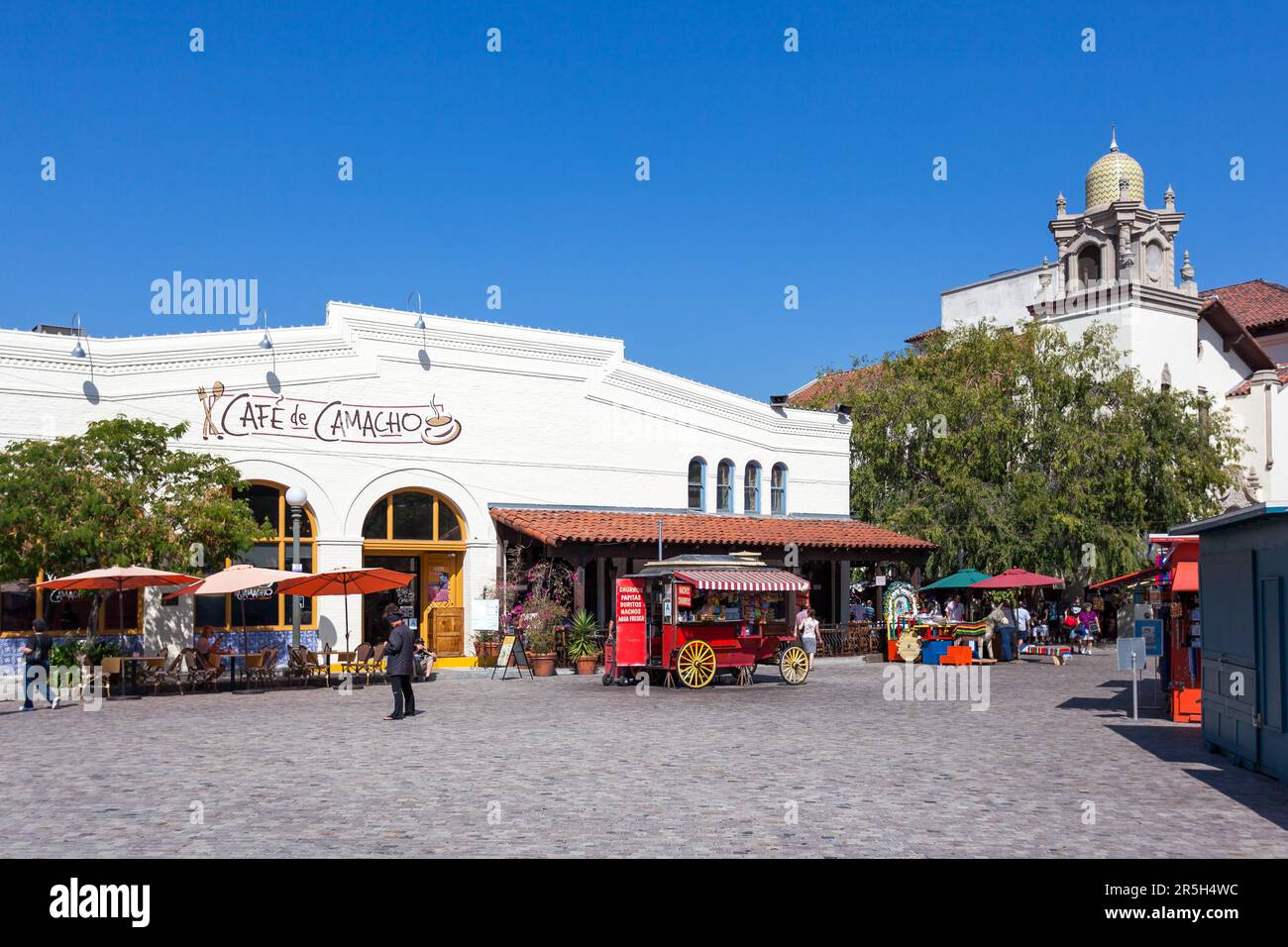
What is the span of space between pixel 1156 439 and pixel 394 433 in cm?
2328

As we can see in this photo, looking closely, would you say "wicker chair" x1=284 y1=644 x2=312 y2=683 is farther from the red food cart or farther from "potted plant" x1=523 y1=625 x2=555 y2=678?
the red food cart

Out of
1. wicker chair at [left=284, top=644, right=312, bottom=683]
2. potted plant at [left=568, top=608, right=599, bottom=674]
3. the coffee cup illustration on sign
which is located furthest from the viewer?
the coffee cup illustration on sign

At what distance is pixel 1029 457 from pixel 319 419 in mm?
21876

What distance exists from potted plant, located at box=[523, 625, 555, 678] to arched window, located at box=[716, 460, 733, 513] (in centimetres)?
797

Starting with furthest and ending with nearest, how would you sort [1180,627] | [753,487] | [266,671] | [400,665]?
[753,487] < [266,671] < [1180,627] < [400,665]

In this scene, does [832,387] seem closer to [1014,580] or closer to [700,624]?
[1014,580]

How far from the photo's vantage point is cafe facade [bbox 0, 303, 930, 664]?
951 inches

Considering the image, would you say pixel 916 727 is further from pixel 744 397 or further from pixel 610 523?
pixel 744 397

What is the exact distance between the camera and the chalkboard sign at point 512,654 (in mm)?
25328

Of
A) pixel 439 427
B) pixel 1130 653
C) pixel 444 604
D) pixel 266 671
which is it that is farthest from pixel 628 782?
pixel 439 427

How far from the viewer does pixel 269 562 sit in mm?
25688

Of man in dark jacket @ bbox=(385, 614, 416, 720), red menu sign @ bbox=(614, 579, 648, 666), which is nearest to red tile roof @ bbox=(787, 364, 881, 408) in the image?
red menu sign @ bbox=(614, 579, 648, 666)

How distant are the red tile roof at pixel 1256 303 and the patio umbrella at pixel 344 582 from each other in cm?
4414
